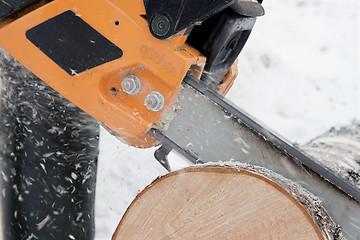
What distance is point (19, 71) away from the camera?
6.04 feet

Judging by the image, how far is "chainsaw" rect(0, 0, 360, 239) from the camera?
1.43m

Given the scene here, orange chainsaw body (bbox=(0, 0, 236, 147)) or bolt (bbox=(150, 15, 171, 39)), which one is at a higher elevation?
bolt (bbox=(150, 15, 171, 39))

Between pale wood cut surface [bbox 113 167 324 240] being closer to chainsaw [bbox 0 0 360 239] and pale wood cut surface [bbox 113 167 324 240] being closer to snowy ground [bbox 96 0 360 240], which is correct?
chainsaw [bbox 0 0 360 239]

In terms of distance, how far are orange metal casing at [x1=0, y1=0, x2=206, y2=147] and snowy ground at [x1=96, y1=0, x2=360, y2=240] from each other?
144 centimetres

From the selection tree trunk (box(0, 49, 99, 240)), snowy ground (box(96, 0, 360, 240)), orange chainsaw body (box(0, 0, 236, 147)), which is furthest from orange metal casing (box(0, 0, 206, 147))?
snowy ground (box(96, 0, 360, 240))

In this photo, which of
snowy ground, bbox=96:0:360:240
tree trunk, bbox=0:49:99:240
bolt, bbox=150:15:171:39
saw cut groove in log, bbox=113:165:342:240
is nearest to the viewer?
saw cut groove in log, bbox=113:165:342:240

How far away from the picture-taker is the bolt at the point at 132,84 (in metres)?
1.52

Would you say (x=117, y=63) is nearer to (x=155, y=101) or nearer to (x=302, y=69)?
(x=155, y=101)

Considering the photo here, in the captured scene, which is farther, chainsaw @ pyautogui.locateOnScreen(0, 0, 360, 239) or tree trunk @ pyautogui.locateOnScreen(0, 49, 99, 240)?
tree trunk @ pyautogui.locateOnScreen(0, 49, 99, 240)

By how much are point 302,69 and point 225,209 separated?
371 centimetres

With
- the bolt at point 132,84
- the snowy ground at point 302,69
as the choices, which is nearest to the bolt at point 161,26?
the bolt at point 132,84

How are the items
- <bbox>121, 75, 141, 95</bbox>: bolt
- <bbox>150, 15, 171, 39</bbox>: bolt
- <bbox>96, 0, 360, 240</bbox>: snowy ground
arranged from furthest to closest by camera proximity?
<bbox>96, 0, 360, 240</bbox>: snowy ground
<bbox>121, 75, 141, 95</bbox>: bolt
<bbox>150, 15, 171, 39</bbox>: bolt

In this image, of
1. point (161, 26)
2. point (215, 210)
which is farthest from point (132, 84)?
point (215, 210)

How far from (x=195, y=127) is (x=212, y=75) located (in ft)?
1.17
